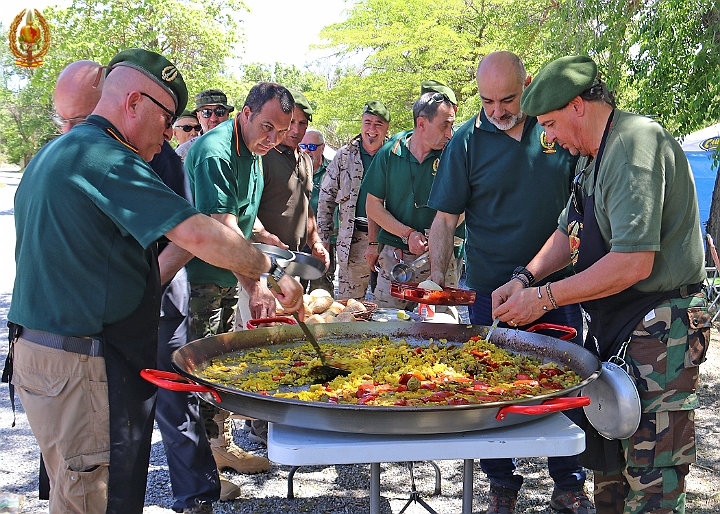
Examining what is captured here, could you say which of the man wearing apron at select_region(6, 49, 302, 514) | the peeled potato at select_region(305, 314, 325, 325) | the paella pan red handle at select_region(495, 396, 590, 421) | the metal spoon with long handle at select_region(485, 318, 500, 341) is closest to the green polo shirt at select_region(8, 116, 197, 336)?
the man wearing apron at select_region(6, 49, 302, 514)

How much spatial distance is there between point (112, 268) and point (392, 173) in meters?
3.25

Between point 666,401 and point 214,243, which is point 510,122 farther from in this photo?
point 214,243

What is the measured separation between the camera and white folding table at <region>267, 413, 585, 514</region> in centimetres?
178

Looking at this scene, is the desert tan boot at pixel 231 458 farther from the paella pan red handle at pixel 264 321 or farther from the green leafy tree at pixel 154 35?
the green leafy tree at pixel 154 35

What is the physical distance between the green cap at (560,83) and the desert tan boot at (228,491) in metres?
2.67

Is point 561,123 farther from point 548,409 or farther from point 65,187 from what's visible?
point 65,187

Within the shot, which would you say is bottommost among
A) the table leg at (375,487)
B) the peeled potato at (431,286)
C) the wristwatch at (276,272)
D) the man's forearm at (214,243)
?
the table leg at (375,487)

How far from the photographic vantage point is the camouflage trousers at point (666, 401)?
8.02 feet

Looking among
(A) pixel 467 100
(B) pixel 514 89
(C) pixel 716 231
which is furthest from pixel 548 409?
(A) pixel 467 100

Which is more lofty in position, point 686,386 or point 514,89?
point 514,89

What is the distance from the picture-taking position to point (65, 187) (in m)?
2.13

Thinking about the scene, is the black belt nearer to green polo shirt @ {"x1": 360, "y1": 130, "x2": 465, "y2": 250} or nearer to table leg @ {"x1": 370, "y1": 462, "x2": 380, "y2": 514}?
table leg @ {"x1": 370, "y1": 462, "x2": 380, "y2": 514}

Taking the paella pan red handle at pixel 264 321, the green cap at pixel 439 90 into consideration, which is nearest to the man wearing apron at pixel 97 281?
the paella pan red handle at pixel 264 321

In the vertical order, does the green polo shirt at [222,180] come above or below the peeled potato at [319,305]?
above
